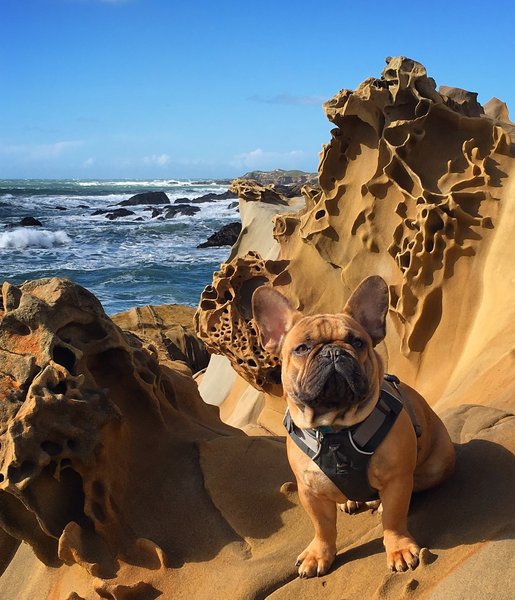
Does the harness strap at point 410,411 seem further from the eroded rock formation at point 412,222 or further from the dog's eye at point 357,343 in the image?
the eroded rock formation at point 412,222

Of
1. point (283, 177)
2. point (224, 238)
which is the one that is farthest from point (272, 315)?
point (283, 177)

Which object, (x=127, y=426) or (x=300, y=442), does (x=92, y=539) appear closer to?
(x=127, y=426)

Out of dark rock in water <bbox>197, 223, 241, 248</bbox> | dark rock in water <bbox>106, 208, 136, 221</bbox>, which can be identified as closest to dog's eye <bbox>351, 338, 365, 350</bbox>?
dark rock in water <bbox>197, 223, 241, 248</bbox>

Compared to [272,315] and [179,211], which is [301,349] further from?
[179,211]

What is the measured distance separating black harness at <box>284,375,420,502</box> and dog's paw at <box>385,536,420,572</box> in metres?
0.18

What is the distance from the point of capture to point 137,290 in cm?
1516

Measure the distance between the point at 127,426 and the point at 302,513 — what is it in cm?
91

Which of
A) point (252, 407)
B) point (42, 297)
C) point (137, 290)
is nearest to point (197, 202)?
point (137, 290)

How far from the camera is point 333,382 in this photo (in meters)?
2.15

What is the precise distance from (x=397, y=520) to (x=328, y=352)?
0.64 metres

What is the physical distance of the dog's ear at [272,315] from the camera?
2.43 m

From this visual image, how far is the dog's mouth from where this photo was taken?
84.6 inches

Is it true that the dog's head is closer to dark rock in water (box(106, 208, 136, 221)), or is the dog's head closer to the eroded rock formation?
the eroded rock formation

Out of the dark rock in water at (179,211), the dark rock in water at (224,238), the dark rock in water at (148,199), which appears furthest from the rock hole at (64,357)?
the dark rock in water at (148,199)
